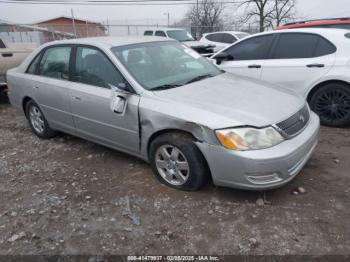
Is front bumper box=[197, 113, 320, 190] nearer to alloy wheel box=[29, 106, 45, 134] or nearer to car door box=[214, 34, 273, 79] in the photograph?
car door box=[214, 34, 273, 79]

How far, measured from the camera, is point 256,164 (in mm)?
2910

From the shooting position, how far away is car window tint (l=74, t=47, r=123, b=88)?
384 cm

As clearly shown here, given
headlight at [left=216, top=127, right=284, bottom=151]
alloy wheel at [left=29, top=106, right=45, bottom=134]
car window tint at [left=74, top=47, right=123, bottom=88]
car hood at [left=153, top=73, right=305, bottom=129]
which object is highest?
car window tint at [left=74, top=47, right=123, bottom=88]

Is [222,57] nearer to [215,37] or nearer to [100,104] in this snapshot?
[100,104]

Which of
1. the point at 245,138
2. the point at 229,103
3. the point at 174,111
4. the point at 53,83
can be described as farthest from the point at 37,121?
the point at 245,138

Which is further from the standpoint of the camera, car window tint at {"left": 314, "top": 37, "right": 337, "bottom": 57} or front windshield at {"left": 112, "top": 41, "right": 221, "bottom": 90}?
car window tint at {"left": 314, "top": 37, "right": 337, "bottom": 57}

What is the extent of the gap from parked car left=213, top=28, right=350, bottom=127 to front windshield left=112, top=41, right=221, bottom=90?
1.51m

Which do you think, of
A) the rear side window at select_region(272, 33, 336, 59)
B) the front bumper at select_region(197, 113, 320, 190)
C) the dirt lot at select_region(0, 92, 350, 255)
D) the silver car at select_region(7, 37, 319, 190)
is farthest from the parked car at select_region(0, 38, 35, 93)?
the front bumper at select_region(197, 113, 320, 190)

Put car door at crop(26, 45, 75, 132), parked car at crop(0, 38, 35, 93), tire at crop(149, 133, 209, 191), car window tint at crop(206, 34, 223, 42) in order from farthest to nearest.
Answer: car window tint at crop(206, 34, 223, 42)
parked car at crop(0, 38, 35, 93)
car door at crop(26, 45, 75, 132)
tire at crop(149, 133, 209, 191)

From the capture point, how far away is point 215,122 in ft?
9.93

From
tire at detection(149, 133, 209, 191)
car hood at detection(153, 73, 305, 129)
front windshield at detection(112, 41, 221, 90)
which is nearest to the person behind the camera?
car hood at detection(153, 73, 305, 129)

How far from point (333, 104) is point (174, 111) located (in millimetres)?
3024

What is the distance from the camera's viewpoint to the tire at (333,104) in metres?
5.00

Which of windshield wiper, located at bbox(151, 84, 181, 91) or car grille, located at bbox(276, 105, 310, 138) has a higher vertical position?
windshield wiper, located at bbox(151, 84, 181, 91)
